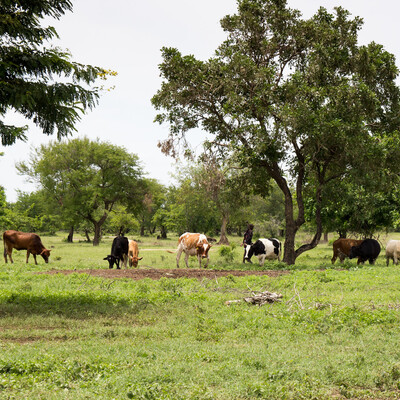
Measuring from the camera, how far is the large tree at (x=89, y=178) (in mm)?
48656

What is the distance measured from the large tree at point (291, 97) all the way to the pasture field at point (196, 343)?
8663 mm

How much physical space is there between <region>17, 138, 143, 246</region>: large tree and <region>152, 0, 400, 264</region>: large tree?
27318 mm

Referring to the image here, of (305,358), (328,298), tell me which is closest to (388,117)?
(328,298)

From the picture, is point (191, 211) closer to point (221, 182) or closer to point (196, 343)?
point (221, 182)

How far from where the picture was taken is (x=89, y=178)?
5062 centimetres

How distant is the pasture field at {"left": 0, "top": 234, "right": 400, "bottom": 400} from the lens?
545 cm

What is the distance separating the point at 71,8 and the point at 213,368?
930cm

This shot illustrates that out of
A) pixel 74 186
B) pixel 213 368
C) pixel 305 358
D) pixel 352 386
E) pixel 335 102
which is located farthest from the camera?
pixel 74 186

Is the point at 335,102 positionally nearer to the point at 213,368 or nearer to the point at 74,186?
the point at 213,368

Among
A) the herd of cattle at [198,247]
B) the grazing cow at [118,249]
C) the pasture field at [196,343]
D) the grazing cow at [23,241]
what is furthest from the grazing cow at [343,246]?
the grazing cow at [23,241]

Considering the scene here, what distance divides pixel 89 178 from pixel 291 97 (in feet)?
115

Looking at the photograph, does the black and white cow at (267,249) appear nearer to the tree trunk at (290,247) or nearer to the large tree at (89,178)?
the tree trunk at (290,247)

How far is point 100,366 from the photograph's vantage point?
6.11 m

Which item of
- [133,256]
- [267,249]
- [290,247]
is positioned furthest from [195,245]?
[290,247]
